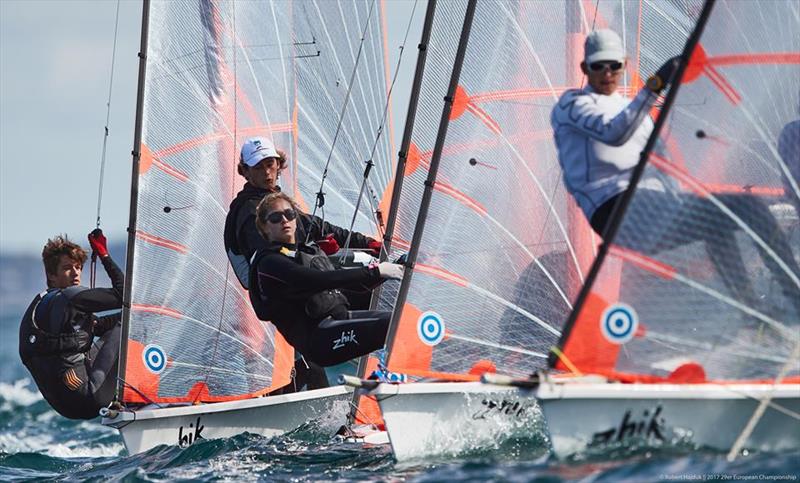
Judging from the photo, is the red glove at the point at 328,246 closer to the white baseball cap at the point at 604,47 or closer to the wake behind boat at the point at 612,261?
the wake behind boat at the point at 612,261

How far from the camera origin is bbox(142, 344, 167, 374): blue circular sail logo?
34.3 ft

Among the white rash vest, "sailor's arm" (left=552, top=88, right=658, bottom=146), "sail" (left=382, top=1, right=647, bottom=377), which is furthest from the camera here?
"sail" (left=382, top=1, right=647, bottom=377)

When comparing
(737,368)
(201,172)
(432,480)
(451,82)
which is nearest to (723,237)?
(737,368)

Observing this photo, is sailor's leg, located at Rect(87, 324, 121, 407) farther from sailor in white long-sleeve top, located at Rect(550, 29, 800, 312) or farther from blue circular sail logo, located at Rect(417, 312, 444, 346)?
sailor in white long-sleeve top, located at Rect(550, 29, 800, 312)

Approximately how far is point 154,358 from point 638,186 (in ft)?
15.7

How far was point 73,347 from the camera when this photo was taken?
35.7 feet

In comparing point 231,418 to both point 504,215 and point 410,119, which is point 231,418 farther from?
point 504,215

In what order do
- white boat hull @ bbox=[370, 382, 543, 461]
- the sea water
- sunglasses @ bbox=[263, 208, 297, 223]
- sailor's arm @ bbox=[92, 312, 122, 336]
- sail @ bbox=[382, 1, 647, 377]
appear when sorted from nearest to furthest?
the sea water
white boat hull @ bbox=[370, 382, 543, 461]
sail @ bbox=[382, 1, 647, 377]
sunglasses @ bbox=[263, 208, 297, 223]
sailor's arm @ bbox=[92, 312, 122, 336]

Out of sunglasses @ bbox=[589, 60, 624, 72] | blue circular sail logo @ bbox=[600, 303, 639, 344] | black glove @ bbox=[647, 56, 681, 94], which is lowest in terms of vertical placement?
blue circular sail logo @ bbox=[600, 303, 639, 344]

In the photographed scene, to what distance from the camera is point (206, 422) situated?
10.1m

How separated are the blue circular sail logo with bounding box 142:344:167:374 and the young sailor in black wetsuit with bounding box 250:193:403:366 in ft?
4.90

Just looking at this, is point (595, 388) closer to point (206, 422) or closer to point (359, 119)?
point (206, 422)

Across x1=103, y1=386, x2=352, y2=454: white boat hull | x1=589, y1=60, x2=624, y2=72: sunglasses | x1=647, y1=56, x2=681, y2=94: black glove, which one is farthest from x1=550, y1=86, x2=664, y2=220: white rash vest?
x1=103, y1=386, x2=352, y2=454: white boat hull

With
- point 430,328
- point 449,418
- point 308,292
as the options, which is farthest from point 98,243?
point 449,418
